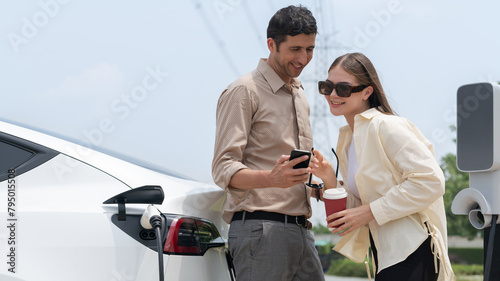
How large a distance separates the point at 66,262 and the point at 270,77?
1.33 meters

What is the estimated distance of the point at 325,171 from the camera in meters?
2.97

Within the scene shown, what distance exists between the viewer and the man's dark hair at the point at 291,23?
304 centimetres

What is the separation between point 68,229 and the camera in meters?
2.48

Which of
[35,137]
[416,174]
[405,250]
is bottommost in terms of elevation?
[405,250]

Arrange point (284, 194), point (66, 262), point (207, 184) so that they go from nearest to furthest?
point (66, 262), point (284, 194), point (207, 184)

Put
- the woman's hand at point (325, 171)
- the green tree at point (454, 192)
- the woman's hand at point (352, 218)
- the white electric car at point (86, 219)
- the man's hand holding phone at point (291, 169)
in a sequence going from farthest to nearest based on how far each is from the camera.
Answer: the green tree at point (454, 192) < the woman's hand at point (325, 171) < the woman's hand at point (352, 218) < the man's hand holding phone at point (291, 169) < the white electric car at point (86, 219)

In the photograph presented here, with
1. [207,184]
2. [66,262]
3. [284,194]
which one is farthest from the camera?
[207,184]

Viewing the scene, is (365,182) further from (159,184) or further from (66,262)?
(66,262)

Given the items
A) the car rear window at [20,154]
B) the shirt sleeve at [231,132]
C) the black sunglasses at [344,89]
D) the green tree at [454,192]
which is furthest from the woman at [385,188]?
the green tree at [454,192]

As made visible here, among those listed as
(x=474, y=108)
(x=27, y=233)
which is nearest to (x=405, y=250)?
(x=474, y=108)

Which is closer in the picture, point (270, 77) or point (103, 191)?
point (103, 191)

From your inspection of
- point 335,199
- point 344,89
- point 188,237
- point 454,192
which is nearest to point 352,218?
point 335,199

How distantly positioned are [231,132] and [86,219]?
0.78 metres

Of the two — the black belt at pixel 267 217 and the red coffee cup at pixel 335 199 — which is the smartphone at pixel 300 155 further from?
the black belt at pixel 267 217
